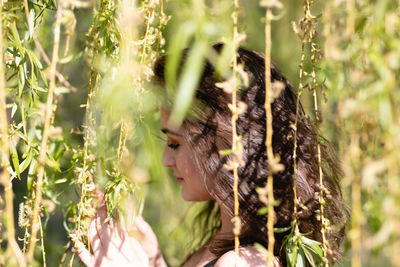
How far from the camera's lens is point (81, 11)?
1231mm

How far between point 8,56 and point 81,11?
1.44ft

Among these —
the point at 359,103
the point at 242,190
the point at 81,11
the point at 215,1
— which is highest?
the point at 81,11

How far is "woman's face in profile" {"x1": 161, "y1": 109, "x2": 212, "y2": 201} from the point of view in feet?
3.46

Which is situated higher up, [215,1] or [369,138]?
[215,1]

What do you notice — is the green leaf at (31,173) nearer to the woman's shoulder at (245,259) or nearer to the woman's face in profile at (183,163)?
the woman's face in profile at (183,163)

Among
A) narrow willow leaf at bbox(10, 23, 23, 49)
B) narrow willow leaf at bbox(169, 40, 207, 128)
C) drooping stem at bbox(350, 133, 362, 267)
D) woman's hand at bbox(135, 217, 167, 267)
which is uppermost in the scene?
narrow willow leaf at bbox(10, 23, 23, 49)

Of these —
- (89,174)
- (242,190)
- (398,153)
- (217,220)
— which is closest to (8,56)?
(89,174)

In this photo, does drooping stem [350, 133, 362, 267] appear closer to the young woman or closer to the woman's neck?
the young woman

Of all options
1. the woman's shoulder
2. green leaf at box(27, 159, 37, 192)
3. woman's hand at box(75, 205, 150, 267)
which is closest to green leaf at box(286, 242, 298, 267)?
the woman's shoulder

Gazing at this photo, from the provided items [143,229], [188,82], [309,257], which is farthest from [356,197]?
[143,229]

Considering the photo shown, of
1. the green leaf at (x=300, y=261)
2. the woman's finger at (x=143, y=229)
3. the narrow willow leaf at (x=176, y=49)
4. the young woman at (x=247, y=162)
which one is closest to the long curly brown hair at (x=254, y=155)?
the young woman at (x=247, y=162)

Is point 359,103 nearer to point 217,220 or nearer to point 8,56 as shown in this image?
point 8,56

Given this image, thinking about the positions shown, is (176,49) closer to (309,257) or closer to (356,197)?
(356,197)

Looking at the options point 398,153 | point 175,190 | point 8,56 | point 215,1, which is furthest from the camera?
point 175,190
